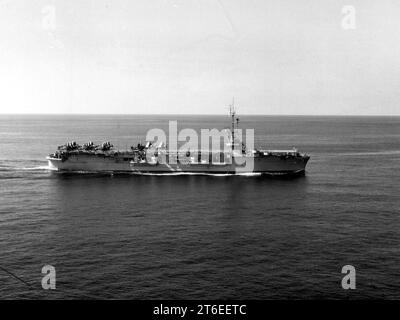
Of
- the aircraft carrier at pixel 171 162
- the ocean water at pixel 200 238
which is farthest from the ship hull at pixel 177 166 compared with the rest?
the ocean water at pixel 200 238

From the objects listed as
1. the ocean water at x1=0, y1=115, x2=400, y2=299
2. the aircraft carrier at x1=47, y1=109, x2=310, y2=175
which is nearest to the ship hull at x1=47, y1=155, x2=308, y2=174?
the aircraft carrier at x1=47, y1=109, x2=310, y2=175

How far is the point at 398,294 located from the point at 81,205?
4688 cm

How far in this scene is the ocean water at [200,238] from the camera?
3609 cm

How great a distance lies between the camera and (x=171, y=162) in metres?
98.4

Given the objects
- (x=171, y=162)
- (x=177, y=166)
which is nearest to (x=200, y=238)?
(x=177, y=166)

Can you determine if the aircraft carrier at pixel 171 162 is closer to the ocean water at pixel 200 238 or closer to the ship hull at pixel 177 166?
the ship hull at pixel 177 166

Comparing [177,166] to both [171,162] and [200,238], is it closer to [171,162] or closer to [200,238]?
[171,162]

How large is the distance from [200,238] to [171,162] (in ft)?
166

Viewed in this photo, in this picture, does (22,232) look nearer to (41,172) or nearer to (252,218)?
(252,218)

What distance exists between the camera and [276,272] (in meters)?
38.8

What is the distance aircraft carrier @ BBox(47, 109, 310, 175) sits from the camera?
97.4 metres

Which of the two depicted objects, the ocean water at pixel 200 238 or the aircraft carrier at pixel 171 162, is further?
the aircraft carrier at pixel 171 162

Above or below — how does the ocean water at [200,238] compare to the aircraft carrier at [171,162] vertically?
below

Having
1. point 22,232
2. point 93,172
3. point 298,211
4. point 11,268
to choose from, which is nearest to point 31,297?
point 11,268
